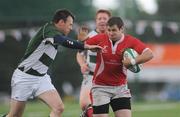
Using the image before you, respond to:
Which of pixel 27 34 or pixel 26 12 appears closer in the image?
pixel 27 34

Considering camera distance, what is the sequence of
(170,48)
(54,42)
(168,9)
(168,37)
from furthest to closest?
(168,9) → (170,48) → (168,37) → (54,42)

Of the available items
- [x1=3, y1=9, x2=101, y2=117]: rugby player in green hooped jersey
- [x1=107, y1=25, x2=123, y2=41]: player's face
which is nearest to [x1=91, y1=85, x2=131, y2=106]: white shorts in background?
[x1=3, y1=9, x2=101, y2=117]: rugby player in green hooped jersey

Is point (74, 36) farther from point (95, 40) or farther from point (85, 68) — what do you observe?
point (95, 40)

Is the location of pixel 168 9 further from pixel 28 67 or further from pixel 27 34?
pixel 28 67

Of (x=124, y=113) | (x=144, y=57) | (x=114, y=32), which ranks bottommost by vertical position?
(x=124, y=113)

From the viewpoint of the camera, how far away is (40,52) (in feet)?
35.8

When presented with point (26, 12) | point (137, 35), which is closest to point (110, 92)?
point (137, 35)

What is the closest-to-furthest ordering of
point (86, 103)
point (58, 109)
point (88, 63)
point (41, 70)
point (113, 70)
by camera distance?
point (113, 70) < point (58, 109) < point (41, 70) < point (86, 103) < point (88, 63)

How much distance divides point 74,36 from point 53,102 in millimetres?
16187

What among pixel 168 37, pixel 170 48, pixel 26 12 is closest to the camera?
pixel 168 37

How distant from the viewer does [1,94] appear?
32.4 meters

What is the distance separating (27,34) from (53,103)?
16640 mm

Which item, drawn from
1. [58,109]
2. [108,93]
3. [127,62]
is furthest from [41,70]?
[127,62]

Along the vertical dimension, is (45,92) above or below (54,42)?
below
